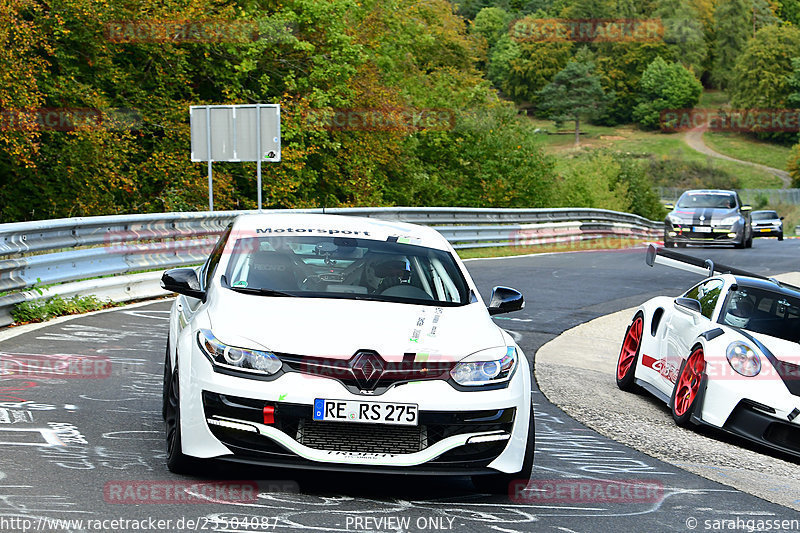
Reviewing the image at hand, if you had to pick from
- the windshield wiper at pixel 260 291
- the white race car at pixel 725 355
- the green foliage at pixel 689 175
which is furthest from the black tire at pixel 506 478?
the green foliage at pixel 689 175

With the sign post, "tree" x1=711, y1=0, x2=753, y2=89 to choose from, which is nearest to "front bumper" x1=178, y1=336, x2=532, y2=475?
the sign post

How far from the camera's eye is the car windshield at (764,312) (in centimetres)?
891

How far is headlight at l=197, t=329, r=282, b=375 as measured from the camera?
5211 millimetres

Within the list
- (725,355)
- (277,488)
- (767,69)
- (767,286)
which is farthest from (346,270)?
(767,69)

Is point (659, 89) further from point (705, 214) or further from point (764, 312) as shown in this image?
point (764, 312)

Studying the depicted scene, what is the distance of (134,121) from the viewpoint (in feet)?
90.5

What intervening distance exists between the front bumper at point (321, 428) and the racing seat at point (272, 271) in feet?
3.19

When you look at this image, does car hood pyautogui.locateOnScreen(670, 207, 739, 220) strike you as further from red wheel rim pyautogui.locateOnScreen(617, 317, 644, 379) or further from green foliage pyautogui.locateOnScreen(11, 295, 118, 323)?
red wheel rim pyautogui.locateOnScreen(617, 317, 644, 379)

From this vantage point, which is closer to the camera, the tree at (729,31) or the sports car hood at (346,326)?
the sports car hood at (346,326)

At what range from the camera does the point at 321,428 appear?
5.18m

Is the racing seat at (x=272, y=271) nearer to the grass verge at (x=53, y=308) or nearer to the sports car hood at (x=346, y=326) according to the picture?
the sports car hood at (x=346, y=326)

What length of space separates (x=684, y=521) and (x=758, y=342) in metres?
3.22

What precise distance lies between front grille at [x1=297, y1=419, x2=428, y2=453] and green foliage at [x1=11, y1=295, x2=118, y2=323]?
22.5 ft

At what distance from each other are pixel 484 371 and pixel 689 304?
13.6 ft
